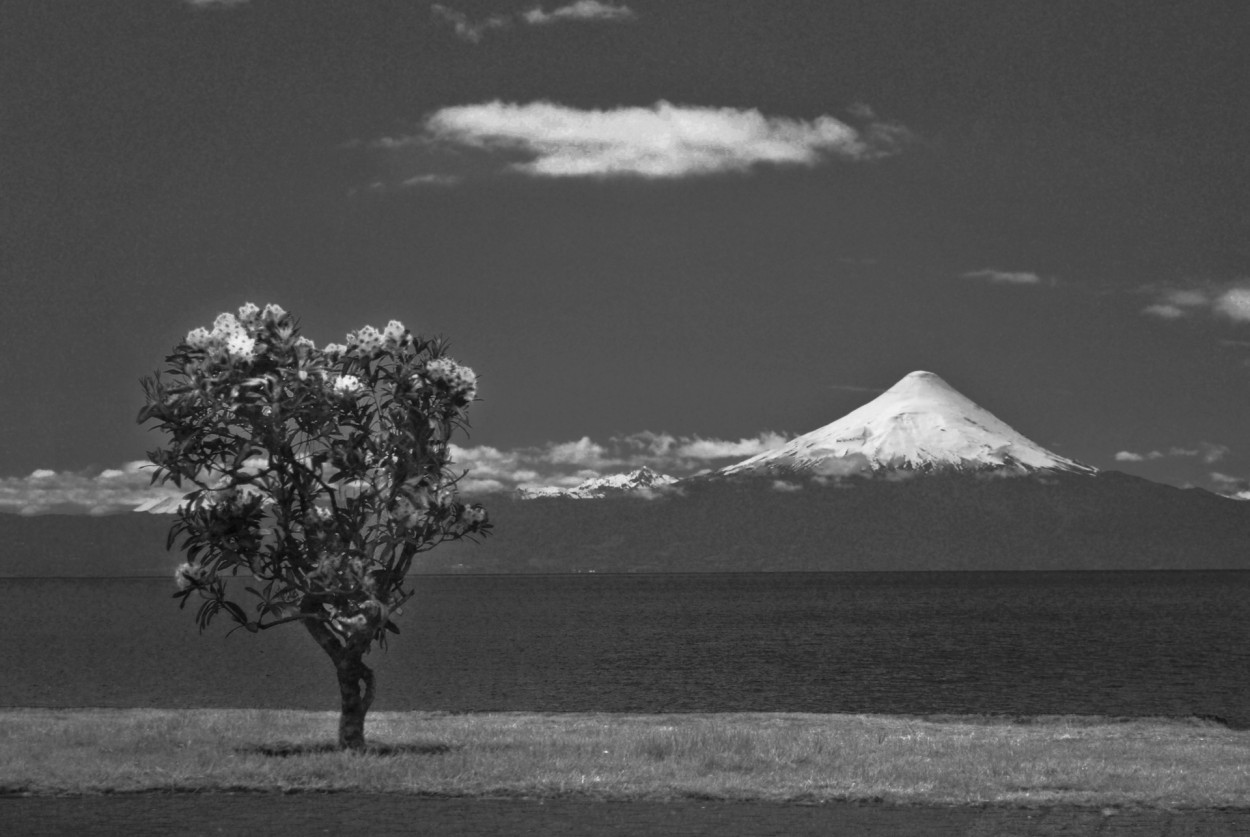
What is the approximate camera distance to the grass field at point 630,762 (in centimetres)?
2536

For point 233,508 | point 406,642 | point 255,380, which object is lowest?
point 406,642

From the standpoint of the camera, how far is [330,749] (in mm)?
31141

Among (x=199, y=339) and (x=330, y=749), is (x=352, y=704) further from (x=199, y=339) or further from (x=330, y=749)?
(x=199, y=339)

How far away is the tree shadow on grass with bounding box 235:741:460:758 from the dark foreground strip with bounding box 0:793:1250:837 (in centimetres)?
517

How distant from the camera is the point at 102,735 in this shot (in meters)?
33.8

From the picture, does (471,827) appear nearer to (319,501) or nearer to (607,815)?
(607,815)

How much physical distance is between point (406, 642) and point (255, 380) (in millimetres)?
107796

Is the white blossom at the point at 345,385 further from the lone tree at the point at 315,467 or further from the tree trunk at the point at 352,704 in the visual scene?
the tree trunk at the point at 352,704

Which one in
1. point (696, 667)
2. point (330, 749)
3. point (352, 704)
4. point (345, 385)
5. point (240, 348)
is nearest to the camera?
point (240, 348)

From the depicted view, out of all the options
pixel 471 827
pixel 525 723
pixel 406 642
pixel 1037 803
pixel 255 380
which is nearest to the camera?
pixel 471 827

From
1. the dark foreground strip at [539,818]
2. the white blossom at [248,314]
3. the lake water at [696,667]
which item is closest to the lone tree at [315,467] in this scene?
the white blossom at [248,314]

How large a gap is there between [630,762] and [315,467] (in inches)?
349

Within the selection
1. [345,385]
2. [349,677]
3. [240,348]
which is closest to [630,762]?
[349,677]

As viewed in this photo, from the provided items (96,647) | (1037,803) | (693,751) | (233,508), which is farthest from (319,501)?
(96,647)
